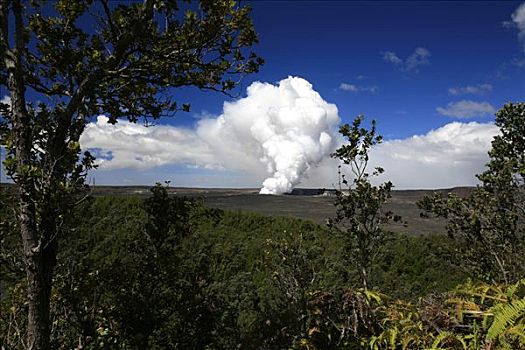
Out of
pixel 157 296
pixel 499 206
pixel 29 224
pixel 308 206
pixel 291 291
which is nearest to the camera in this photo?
pixel 29 224

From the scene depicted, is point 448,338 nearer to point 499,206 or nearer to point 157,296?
point 157,296

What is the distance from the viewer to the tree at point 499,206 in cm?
1141

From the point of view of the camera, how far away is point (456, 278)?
27.8 meters

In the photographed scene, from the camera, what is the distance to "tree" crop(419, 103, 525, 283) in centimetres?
1141

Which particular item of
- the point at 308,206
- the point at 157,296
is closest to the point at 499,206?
the point at 157,296

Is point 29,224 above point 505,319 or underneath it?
above

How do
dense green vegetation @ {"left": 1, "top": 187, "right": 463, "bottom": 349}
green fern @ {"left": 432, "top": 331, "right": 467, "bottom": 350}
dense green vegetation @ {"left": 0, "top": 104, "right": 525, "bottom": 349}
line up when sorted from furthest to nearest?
1. dense green vegetation @ {"left": 1, "top": 187, "right": 463, "bottom": 349}
2. dense green vegetation @ {"left": 0, "top": 104, "right": 525, "bottom": 349}
3. green fern @ {"left": 432, "top": 331, "right": 467, "bottom": 350}

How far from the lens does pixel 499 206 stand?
463 inches

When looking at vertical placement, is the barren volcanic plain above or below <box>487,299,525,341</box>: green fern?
below

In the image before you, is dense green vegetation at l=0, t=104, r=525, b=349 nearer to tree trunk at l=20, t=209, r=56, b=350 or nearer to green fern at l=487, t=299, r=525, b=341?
green fern at l=487, t=299, r=525, b=341

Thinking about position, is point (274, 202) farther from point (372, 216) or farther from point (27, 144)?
point (27, 144)

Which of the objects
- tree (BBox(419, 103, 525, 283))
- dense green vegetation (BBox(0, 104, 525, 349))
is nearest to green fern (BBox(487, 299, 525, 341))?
A: dense green vegetation (BBox(0, 104, 525, 349))

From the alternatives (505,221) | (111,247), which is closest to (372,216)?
(505,221)

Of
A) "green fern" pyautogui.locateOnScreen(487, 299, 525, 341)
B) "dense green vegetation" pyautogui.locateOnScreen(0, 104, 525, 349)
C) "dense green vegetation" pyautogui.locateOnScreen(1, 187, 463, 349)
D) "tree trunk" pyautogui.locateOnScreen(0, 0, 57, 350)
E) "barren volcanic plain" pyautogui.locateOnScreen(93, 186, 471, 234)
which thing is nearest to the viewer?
"green fern" pyautogui.locateOnScreen(487, 299, 525, 341)
